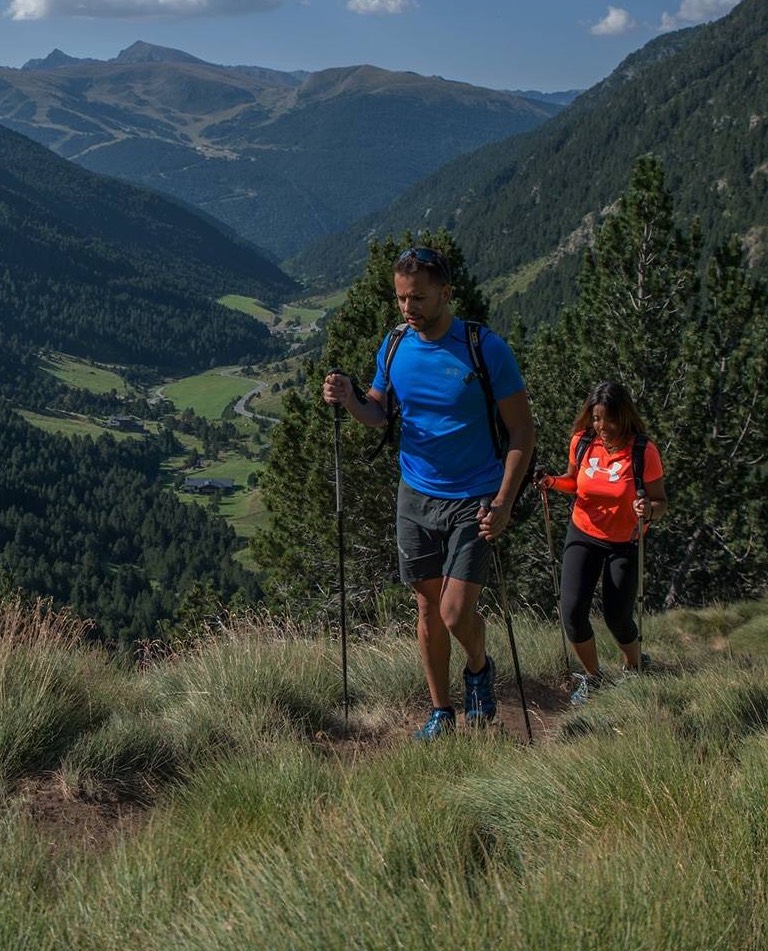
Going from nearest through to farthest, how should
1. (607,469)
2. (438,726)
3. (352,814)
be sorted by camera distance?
1. (352,814)
2. (438,726)
3. (607,469)

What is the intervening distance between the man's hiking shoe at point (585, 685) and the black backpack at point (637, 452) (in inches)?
44.6

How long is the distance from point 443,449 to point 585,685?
1.94 m

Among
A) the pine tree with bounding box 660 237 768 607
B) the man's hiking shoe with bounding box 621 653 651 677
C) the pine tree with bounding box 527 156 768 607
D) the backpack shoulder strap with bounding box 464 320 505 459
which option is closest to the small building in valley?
the pine tree with bounding box 527 156 768 607

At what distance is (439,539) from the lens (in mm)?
4113

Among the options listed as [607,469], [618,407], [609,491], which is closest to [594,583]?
[609,491]

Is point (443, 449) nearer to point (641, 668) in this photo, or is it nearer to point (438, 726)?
point (438, 726)

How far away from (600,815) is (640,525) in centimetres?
268

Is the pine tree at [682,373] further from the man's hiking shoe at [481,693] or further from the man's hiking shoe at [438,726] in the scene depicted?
the man's hiking shoe at [438,726]

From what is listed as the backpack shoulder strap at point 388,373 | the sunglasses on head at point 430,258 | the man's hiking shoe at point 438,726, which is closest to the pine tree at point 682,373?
the backpack shoulder strap at point 388,373

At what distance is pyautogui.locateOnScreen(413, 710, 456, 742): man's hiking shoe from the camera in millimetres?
3748

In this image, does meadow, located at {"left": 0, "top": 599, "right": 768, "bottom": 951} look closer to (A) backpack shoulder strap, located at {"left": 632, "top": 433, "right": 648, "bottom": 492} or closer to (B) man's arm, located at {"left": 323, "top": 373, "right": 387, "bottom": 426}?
(A) backpack shoulder strap, located at {"left": 632, "top": 433, "right": 648, "bottom": 492}

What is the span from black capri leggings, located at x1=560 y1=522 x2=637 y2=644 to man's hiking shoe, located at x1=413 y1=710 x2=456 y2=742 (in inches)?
46.6

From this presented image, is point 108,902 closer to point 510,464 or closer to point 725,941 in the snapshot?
point 725,941

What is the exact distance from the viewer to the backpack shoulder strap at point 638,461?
4.99m
